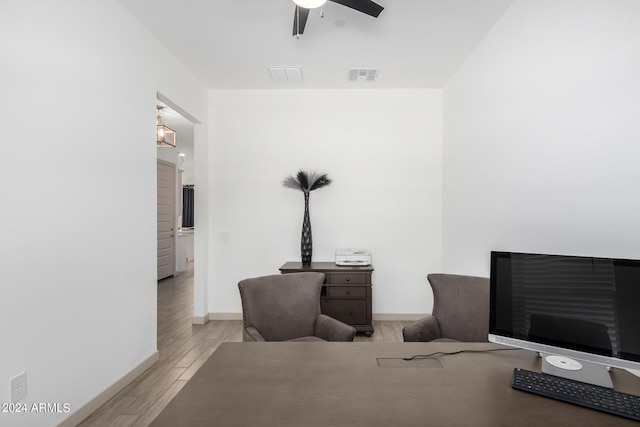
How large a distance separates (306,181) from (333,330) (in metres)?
2.20

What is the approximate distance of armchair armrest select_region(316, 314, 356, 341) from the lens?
2.04 m

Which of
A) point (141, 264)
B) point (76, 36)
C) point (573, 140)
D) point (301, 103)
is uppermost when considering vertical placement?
point (301, 103)

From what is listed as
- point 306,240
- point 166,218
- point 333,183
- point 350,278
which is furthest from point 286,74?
point 166,218

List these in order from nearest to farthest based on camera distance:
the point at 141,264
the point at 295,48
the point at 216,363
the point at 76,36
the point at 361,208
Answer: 1. the point at 216,363
2. the point at 76,36
3. the point at 141,264
4. the point at 295,48
5. the point at 361,208

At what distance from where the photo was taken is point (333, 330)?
2139 mm

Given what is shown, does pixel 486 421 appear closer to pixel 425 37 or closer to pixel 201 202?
pixel 425 37

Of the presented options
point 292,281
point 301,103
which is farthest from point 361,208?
point 292,281

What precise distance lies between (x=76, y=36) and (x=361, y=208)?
3.20 meters

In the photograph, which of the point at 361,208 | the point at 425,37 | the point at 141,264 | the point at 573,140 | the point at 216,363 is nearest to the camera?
Result: the point at 216,363

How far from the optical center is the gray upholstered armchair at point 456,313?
216 centimetres

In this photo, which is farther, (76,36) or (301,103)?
(301,103)

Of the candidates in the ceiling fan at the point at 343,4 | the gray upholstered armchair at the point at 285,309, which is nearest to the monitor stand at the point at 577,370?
the gray upholstered armchair at the point at 285,309

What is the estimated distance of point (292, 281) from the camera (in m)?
2.41

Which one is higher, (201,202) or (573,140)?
(573,140)
